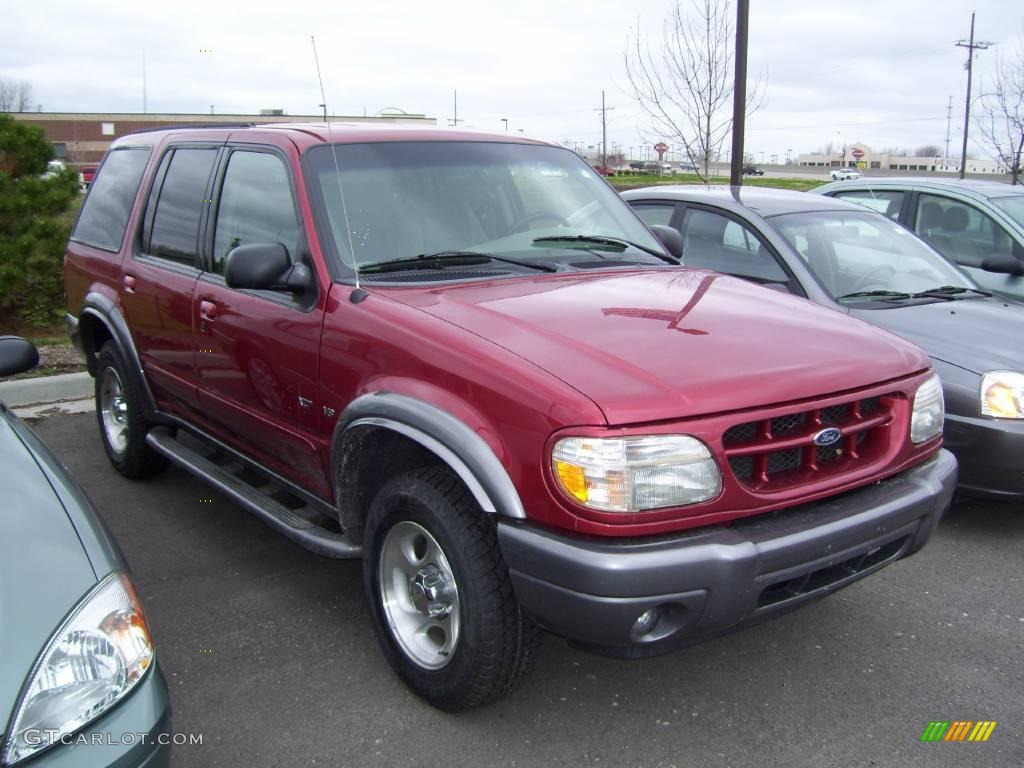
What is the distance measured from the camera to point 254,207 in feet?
13.1

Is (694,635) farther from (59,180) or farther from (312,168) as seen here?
(59,180)

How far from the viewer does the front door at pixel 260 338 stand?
11.7ft

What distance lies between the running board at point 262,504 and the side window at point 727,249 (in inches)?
119

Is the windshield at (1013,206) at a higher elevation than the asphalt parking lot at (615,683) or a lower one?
higher

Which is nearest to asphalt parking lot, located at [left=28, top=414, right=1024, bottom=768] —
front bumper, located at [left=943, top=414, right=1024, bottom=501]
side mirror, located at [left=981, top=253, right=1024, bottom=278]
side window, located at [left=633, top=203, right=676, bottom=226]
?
front bumper, located at [left=943, top=414, right=1024, bottom=501]

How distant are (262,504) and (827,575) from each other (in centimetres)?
227

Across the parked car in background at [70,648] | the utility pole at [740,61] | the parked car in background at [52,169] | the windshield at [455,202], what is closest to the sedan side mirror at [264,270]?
the windshield at [455,202]

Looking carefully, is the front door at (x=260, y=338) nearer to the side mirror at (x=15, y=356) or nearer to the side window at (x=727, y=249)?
the side mirror at (x=15, y=356)

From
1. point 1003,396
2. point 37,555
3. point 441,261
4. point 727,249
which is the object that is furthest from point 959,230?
point 37,555

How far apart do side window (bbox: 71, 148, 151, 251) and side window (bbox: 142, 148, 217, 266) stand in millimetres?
370

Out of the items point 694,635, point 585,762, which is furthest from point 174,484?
point 694,635

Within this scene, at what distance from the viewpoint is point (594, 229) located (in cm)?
420

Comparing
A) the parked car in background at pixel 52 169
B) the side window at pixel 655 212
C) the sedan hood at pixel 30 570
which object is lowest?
the sedan hood at pixel 30 570

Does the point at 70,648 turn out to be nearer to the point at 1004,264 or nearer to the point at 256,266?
the point at 256,266
